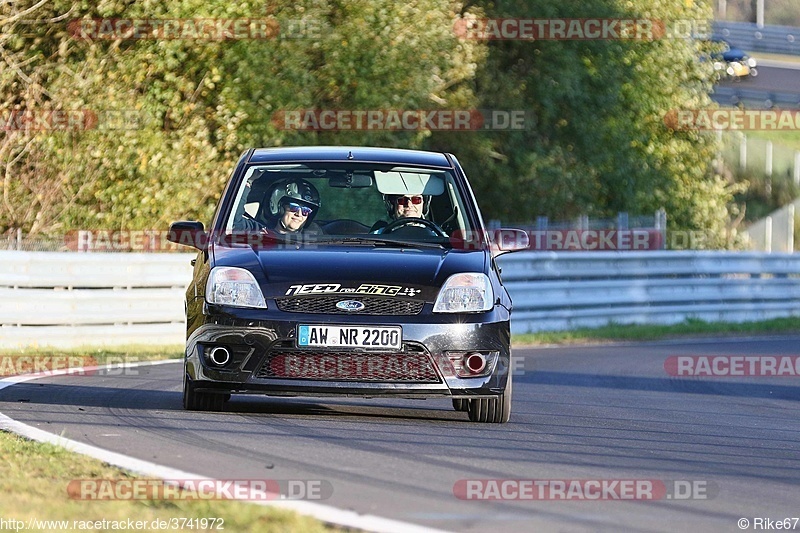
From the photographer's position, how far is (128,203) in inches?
827

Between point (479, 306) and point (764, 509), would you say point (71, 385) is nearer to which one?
point (479, 306)

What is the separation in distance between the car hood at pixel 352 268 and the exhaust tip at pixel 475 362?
0.37 meters

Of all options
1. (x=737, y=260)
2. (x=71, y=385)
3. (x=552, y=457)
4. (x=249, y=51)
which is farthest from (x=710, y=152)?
(x=552, y=457)

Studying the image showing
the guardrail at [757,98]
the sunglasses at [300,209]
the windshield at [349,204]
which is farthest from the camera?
the guardrail at [757,98]

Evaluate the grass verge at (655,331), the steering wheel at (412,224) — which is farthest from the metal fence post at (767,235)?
the steering wheel at (412,224)

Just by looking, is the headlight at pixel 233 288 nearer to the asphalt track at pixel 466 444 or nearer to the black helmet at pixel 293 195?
the asphalt track at pixel 466 444

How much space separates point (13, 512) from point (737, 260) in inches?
734

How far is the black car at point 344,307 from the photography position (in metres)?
7.86

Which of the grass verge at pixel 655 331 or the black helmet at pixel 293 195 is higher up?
the black helmet at pixel 293 195

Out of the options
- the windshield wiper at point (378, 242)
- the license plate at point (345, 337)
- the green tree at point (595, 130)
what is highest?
the green tree at point (595, 130)

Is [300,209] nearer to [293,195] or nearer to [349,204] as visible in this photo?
[293,195]

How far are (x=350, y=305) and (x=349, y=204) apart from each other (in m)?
1.18

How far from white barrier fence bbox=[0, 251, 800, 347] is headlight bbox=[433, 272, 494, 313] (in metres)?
6.81

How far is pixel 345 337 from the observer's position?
7832 mm
